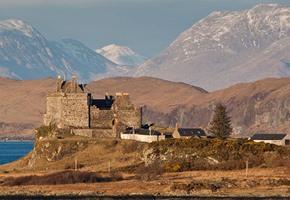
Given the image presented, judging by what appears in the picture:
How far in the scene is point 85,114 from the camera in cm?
14700

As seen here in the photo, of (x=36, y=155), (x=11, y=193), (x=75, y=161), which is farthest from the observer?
(x=36, y=155)

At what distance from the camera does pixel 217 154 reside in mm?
122875

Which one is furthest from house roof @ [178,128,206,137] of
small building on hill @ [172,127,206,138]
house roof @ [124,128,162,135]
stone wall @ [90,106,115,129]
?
stone wall @ [90,106,115,129]

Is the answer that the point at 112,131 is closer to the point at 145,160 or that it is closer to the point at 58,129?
the point at 58,129

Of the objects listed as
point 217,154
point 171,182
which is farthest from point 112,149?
point 171,182

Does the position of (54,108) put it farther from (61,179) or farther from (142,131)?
(61,179)

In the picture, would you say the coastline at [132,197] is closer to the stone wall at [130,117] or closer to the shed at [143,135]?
the shed at [143,135]

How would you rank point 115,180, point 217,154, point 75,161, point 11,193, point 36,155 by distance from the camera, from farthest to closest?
point 36,155 → point 75,161 → point 217,154 → point 115,180 → point 11,193

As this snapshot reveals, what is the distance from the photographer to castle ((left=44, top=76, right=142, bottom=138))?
477 ft

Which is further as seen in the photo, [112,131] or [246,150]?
[112,131]

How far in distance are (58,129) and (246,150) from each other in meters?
33.1

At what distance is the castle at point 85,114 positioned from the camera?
145 metres

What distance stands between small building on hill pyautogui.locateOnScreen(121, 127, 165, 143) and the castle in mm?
2024

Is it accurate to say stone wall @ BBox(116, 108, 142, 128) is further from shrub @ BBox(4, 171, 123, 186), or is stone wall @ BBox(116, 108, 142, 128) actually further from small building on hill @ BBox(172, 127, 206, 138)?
shrub @ BBox(4, 171, 123, 186)
